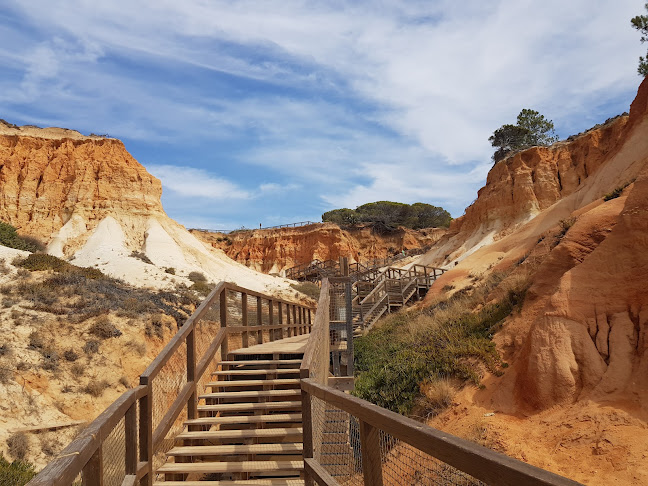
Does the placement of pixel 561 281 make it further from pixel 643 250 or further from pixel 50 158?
pixel 50 158

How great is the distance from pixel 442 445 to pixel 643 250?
6357 mm

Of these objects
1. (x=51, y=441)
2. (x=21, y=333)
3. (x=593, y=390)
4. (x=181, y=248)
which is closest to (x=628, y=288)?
(x=593, y=390)

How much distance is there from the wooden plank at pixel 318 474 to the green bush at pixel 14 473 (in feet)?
14.1

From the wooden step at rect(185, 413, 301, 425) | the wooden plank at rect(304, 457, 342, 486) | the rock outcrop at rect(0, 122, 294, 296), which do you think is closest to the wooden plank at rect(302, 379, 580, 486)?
the wooden plank at rect(304, 457, 342, 486)

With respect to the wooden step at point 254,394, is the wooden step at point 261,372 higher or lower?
higher

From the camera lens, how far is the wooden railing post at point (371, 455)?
257 centimetres

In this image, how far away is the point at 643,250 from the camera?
6727 mm

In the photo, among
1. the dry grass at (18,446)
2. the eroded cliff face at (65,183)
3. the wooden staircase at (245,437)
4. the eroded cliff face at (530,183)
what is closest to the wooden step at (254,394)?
the wooden staircase at (245,437)

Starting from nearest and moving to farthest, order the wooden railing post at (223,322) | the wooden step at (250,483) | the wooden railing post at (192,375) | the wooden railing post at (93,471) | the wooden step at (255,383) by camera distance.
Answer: the wooden railing post at (93,471) < the wooden step at (250,483) < the wooden railing post at (192,375) < the wooden step at (255,383) < the wooden railing post at (223,322)

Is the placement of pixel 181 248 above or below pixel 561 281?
above

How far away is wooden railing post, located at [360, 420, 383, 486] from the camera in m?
2.57

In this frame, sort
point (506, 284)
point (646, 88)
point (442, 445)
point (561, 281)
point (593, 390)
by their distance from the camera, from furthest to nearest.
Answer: point (646, 88), point (506, 284), point (561, 281), point (593, 390), point (442, 445)

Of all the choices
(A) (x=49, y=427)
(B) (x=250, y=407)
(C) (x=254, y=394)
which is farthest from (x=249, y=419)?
(A) (x=49, y=427)

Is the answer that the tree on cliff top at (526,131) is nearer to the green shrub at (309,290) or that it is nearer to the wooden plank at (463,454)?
the green shrub at (309,290)
